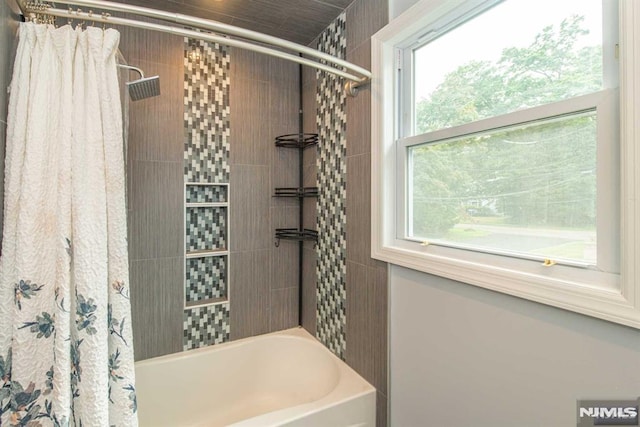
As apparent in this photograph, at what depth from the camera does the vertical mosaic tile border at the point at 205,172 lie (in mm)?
1817

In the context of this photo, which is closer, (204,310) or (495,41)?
(495,41)

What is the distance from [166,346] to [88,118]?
141cm

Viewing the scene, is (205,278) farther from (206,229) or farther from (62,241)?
(62,241)

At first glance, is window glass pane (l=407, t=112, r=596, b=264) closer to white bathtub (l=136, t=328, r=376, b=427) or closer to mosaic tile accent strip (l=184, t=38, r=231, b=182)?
white bathtub (l=136, t=328, r=376, b=427)

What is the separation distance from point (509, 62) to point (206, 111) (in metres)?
1.58

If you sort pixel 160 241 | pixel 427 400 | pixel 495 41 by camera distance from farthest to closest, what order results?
pixel 160 241 → pixel 427 400 → pixel 495 41

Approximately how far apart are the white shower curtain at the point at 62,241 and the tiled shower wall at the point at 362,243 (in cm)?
101

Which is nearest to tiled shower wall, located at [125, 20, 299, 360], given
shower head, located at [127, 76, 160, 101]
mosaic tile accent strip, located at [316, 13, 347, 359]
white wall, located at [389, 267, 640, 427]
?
mosaic tile accent strip, located at [316, 13, 347, 359]

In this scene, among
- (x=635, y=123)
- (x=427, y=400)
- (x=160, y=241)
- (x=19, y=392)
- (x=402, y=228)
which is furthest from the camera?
(x=160, y=241)

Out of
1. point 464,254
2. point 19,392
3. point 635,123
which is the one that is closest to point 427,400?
point 464,254

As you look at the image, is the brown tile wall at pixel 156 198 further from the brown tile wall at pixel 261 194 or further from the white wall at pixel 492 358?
the white wall at pixel 492 358

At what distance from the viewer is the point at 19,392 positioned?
0.81 meters

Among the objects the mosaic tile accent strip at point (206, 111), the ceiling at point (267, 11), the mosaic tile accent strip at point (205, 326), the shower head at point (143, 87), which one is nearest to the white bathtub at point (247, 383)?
the mosaic tile accent strip at point (205, 326)

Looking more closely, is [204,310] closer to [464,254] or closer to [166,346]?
[166,346]
